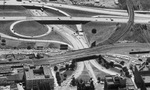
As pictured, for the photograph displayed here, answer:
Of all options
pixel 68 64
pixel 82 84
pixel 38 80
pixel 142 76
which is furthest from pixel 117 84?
pixel 38 80

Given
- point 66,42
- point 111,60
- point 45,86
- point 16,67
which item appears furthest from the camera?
point 66,42

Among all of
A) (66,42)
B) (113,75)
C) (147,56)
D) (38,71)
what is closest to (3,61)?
(38,71)

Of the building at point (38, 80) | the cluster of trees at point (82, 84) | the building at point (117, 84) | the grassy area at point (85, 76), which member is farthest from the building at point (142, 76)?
the building at point (38, 80)

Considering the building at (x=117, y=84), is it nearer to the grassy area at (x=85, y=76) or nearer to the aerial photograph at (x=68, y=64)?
the aerial photograph at (x=68, y=64)

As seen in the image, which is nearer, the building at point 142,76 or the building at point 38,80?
the building at point 38,80

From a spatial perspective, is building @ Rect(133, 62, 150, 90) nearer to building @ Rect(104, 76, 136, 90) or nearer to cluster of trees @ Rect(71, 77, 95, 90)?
building @ Rect(104, 76, 136, 90)

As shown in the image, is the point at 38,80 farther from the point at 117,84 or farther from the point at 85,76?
the point at 117,84

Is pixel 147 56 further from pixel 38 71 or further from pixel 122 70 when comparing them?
pixel 38 71

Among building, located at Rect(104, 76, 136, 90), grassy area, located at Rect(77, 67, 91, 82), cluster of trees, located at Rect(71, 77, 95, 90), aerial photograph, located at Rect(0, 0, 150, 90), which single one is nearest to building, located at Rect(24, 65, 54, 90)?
aerial photograph, located at Rect(0, 0, 150, 90)
